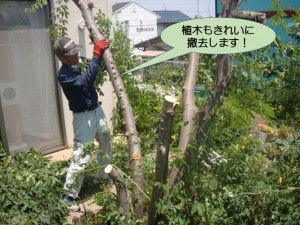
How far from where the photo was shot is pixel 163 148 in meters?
2.58

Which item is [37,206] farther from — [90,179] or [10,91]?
[10,91]

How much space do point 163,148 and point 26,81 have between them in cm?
324

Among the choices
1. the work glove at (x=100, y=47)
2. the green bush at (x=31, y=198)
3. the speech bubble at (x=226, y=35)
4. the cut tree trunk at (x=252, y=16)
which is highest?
the cut tree trunk at (x=252, y=16)

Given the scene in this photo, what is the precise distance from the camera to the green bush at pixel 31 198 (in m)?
2.98

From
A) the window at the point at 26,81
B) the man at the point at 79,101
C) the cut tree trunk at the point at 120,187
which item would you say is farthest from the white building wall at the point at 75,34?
the cut tree trunk at the point at 120,187

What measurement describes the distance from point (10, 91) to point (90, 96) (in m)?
1.86

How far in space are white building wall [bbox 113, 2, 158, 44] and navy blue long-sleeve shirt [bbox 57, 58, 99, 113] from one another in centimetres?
3683

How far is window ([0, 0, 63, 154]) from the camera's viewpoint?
16.0 feet

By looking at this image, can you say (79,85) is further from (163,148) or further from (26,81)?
(26,81)

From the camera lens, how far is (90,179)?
433 centimetres

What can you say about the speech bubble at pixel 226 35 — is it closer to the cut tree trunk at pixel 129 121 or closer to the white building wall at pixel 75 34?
the cut tree trunk at pixel 129 121

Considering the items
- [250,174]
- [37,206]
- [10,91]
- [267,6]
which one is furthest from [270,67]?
[267,6]

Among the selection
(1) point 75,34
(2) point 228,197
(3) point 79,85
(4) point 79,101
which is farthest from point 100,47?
(1) point 75,34

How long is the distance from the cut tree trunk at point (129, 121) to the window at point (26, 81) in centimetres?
191
